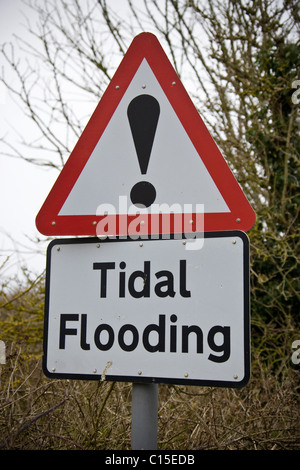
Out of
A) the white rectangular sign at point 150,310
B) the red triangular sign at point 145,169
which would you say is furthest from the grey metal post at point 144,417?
the red triangular sign at point 145,169

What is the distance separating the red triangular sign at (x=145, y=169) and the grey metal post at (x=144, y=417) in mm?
493

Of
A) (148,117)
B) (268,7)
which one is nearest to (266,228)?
(268,7)

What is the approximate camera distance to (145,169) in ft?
5.03

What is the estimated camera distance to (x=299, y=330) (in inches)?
190

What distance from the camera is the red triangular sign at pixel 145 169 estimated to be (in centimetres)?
147

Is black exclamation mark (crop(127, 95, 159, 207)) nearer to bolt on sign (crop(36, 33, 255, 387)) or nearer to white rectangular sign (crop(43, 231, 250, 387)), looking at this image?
bolt on sign (crop(36, 33, 255, 387))

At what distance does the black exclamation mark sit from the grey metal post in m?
0.58

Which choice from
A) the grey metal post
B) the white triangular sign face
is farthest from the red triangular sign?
the grey metal post

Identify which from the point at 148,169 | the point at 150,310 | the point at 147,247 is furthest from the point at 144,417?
the point at 148,169

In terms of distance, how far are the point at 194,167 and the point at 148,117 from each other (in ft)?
0.79

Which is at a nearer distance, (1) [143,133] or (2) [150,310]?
(2) [150,310]

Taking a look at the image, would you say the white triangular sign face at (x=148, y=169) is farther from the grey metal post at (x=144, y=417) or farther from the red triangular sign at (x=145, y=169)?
the grey metal post at (x=144, y=417)

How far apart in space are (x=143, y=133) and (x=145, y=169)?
0.13m

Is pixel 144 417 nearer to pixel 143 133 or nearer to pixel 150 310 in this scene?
pixel 150 310
